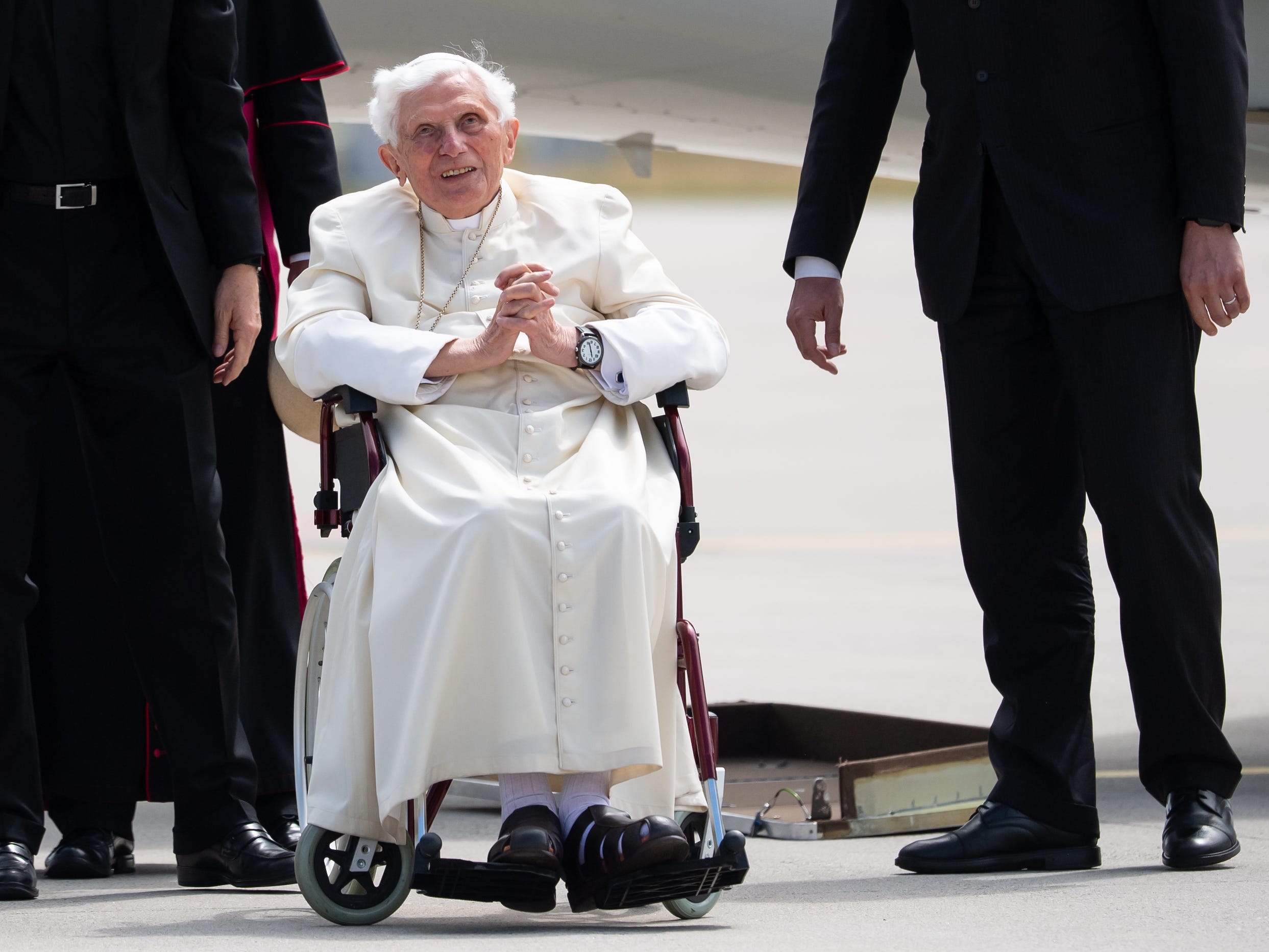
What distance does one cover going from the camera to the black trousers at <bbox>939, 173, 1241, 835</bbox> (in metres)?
2.70

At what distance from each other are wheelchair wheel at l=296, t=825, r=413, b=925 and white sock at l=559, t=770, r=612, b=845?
8.5 inches

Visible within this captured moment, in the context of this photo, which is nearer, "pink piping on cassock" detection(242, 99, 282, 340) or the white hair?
the white hair

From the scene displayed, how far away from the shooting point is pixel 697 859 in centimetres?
221

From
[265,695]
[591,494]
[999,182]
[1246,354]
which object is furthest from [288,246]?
[1246,354]

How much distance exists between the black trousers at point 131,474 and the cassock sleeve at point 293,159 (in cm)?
42

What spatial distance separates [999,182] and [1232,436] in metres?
12.9

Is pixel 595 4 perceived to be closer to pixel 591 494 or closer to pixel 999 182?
pixel 999 182

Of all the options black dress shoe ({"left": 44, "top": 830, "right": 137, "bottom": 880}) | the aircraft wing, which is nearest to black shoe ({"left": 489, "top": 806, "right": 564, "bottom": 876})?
black dress shoe ({"left": 44, "top": 830, "right": 137, "bottom": 880})

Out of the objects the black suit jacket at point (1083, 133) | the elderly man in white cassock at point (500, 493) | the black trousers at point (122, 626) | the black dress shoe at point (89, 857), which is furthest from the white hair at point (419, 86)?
the black dress shoe at point (89, 857)

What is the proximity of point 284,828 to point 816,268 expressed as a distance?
137cm

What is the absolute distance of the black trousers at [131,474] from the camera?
8.86 feet

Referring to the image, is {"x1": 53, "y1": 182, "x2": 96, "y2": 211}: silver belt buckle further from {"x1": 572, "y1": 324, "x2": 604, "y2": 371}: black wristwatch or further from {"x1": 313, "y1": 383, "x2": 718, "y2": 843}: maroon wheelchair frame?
{"x1": 572, "y1": 324, "x2": 604, "y2": 371}: black wristwatch

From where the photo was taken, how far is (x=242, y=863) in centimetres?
270

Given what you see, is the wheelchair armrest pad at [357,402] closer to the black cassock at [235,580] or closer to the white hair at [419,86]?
the white hair at [419,86]
